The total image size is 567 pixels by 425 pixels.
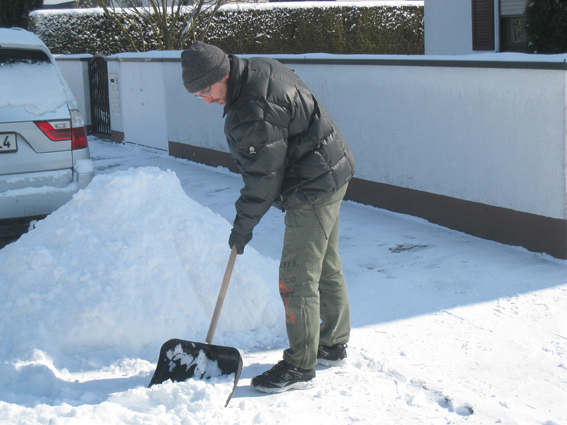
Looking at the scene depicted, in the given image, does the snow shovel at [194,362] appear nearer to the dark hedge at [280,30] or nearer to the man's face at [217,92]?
the man's face at [217,92]

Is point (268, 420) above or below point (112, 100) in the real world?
below

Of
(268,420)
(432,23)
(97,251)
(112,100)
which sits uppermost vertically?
(432,23)

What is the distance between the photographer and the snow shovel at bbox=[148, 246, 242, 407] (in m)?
3.08

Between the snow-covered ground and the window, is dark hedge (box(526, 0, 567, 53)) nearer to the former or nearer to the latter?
the window

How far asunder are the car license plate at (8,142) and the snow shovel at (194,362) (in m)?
2.69

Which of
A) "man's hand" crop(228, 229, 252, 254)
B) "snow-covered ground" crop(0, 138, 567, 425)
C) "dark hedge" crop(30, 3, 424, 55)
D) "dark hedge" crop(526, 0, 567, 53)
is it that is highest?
"dark hedge" crop(30, 3, 424, 55)

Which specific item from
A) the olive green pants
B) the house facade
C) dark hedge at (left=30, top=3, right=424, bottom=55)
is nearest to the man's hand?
the olive green pants

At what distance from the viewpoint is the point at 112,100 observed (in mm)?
12055

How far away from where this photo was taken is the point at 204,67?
2879 millimetres

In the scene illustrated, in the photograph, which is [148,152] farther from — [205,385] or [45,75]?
[205,385]

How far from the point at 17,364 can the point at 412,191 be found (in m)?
4.14

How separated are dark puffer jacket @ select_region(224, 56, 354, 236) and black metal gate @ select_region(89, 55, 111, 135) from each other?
1020cm

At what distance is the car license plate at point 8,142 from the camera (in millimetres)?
4949

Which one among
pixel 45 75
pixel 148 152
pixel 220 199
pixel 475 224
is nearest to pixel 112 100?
pixel 148 152
